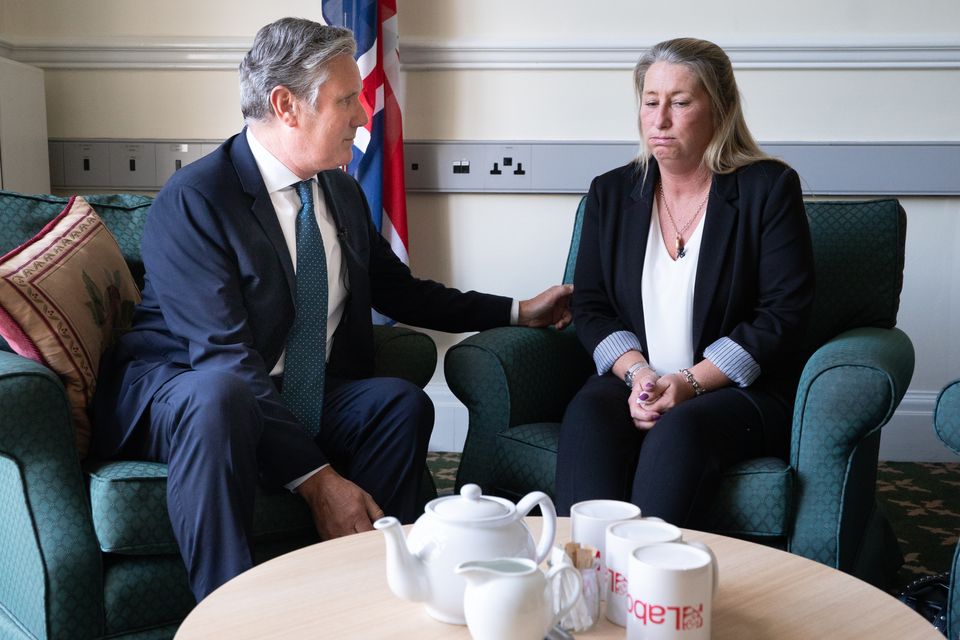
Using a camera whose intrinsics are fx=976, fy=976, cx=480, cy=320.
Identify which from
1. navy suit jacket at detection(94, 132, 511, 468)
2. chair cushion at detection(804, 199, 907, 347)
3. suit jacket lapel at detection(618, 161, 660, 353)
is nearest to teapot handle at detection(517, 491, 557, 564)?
navy suit jacket at detection(94, 132, 511, 468)

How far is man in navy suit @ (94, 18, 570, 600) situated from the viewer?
5.33ft

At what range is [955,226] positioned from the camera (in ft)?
9.92

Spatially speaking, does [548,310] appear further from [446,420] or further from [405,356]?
[446,420]

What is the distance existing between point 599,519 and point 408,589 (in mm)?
245

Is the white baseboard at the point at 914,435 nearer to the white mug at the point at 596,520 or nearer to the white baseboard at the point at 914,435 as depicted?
the white baseboard at the point at 914,435

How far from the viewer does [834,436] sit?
5.76 ft

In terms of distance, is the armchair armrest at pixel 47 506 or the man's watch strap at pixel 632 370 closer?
the armchair armrest at pixel 47 506

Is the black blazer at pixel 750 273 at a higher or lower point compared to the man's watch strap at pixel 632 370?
higher

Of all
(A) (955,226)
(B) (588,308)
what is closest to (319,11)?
(B) (588,308)

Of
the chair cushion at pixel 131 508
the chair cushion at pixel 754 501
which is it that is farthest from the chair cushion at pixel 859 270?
the chair cushion at pixel 131 508

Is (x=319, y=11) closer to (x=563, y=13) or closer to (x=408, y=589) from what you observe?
(x=563, y=13)

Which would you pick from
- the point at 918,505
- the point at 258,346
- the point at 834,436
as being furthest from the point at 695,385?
the point at 918,505

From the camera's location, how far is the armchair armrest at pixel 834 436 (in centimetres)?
175

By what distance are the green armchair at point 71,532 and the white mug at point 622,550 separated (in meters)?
0.84
